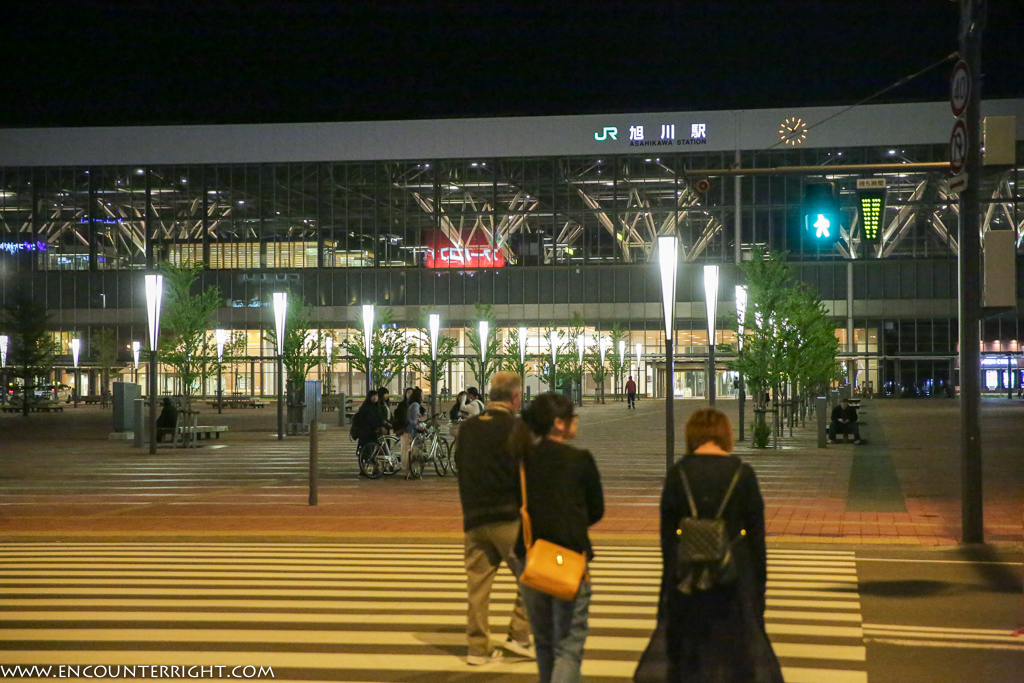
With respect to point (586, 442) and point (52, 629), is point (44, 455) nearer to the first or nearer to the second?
point (586, 442)

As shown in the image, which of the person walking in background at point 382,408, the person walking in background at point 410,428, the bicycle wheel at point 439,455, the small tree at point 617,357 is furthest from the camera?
the small tree at point 617,357

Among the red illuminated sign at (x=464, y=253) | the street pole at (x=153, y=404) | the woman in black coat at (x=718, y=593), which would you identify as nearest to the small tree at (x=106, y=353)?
the red illuminated sign at (x=464, y=253)

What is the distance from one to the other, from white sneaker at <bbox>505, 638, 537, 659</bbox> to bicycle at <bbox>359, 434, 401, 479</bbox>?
15.4m

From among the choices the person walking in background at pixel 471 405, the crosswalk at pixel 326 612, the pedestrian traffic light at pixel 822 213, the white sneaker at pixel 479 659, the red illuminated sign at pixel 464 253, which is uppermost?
the red illuminated sign at pixel 464 253

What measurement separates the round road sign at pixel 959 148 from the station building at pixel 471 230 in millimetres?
65249

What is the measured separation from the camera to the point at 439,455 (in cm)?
2386

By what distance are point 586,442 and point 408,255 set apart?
172 ft

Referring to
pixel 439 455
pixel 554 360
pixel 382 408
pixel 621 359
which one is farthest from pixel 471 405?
pixel 621 359

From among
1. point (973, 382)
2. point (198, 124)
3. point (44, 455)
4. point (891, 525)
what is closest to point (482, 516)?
point (973, 382)

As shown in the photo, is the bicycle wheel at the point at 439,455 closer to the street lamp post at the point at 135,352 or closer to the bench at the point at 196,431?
the bench at the point at 196,431

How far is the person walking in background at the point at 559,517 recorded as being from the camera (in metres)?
5.82

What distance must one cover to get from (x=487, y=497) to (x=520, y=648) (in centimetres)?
117

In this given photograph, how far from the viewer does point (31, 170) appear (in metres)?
86.2

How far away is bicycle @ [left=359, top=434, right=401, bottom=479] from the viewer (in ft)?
75.2
